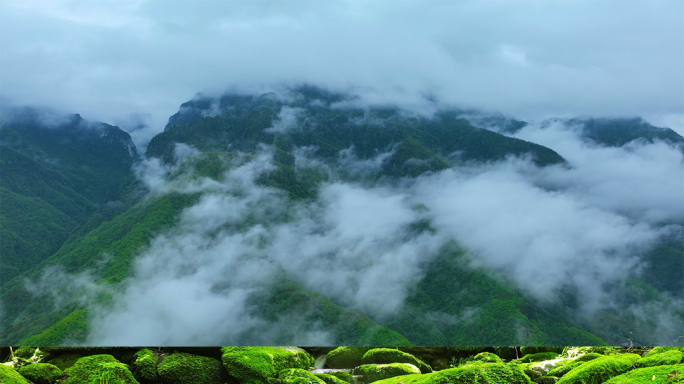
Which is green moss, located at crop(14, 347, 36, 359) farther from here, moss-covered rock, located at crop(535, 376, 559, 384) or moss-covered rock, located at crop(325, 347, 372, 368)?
moss-covered rock, located at crop(535, 376, 559, 384)

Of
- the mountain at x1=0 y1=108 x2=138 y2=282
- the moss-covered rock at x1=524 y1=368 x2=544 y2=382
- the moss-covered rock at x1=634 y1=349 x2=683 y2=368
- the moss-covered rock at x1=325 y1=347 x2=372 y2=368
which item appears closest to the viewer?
the moss-covered rock at x1=634 y1=349 x2=683 y2=368

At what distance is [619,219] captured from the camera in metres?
124

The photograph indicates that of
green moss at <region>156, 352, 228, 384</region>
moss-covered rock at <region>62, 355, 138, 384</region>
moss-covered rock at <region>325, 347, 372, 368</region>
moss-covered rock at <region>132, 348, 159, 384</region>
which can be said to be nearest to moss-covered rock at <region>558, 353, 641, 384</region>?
moss-covered rock at <region>325, 347, 372, 368</region>

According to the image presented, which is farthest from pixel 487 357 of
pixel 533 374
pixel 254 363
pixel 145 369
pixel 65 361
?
pixel 65 361

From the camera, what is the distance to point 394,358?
3344 mm

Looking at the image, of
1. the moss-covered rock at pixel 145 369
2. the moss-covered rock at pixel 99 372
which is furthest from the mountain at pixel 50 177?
the moss-covered rock at pixel 145 369

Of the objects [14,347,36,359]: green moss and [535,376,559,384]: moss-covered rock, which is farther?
[14,347,36,359]: green moss

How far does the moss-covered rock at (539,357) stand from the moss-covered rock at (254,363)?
175 centimetres

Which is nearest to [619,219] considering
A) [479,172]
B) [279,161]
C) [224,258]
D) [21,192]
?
[479,172]

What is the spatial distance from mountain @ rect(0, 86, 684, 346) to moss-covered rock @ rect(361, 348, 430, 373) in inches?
2244

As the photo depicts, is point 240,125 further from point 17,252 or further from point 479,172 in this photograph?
point 479,172

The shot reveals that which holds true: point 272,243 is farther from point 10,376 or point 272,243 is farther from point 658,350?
point 658,350

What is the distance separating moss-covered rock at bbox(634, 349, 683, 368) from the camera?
2961mm

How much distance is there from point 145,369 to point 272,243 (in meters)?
86.8
